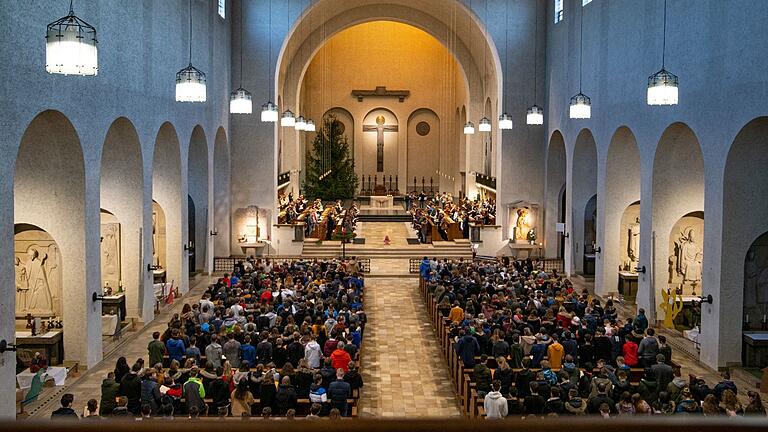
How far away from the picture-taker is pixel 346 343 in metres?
14.4

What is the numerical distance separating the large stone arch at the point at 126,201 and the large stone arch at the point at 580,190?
1514 cm

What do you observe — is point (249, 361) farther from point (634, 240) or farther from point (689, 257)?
point (634, 240)

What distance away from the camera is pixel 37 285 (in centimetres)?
1609

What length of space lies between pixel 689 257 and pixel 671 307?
152 centimetres

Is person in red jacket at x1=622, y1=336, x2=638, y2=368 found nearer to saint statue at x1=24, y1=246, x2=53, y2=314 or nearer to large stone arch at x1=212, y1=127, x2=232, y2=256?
saint statue at x1=24, y1=246, x2=53, y2=314

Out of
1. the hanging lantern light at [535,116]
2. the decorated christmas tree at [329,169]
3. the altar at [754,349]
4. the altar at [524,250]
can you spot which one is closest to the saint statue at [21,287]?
the altar at [754,349]

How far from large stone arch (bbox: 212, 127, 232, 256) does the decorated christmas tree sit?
12.9 meters

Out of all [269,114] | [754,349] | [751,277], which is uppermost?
[269,114]

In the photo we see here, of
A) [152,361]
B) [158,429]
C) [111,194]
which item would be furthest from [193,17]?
[158,429]

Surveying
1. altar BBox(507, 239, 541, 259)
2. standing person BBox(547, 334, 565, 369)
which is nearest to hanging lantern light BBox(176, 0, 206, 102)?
standing person BBox(547, 334, 565, 369)

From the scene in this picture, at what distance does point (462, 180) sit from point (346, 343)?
33.3 metres

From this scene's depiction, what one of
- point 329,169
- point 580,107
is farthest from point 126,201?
point 329,169

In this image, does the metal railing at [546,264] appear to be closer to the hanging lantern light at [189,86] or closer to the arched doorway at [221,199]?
the arched doorway at [221,199]

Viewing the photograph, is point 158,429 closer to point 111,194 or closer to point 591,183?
point 111,194
